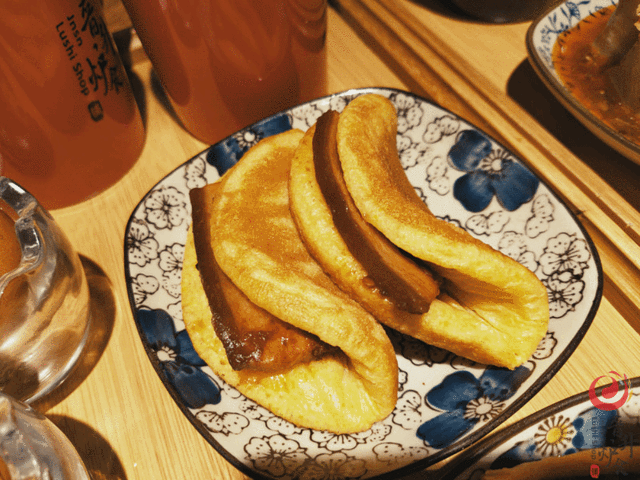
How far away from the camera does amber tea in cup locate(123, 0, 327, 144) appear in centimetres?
103

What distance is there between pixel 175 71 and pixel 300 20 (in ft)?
1.16

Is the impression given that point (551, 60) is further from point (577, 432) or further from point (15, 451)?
point (15, 451)

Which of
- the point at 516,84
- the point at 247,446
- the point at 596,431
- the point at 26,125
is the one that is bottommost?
the point at 596,431

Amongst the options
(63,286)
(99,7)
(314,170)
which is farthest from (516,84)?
(63,286)

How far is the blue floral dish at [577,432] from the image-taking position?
28.1 inches

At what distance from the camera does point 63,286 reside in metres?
0.85

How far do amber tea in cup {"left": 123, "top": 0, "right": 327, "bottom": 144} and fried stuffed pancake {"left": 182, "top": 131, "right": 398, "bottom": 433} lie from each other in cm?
33

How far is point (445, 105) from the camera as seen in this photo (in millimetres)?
1399

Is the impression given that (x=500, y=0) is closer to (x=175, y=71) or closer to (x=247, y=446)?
(x=175, y=71)

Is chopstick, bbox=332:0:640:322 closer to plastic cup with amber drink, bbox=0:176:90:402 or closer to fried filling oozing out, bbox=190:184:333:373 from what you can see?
fried filling oozing out, bbox=190:184:333:373

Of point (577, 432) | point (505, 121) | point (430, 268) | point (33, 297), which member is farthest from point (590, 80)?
point (33, 297)

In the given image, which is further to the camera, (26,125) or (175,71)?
(175,71)

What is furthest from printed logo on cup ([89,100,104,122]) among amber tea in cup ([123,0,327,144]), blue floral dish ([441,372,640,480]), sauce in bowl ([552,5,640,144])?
sauce in bowl ([552,5,640,144])

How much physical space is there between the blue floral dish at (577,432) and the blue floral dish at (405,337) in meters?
0.06
